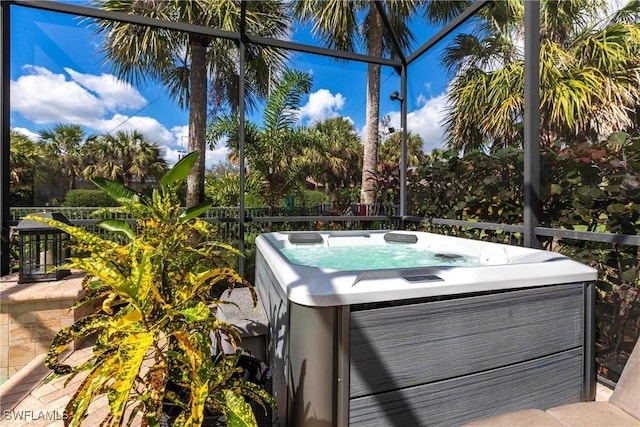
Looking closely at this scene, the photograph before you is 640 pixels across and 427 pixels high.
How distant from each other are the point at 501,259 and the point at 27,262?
3545 millimetres

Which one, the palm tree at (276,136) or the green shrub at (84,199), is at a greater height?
the palm tree at (276,136)

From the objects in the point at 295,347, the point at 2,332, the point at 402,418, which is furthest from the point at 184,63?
the point at 402,418

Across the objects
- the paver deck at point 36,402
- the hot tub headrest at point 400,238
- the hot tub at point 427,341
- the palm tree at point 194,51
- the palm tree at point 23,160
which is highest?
the palm tree at point 194,51

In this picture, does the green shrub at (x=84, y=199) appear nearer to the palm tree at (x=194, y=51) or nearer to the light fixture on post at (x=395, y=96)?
the palm tree at (x=194, y=51)

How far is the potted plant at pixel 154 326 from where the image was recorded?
92 cm

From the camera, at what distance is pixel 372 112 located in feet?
19.6

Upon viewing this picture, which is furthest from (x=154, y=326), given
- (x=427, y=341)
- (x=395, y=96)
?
(x=395, y=96)

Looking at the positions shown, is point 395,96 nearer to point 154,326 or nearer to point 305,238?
point 305,238

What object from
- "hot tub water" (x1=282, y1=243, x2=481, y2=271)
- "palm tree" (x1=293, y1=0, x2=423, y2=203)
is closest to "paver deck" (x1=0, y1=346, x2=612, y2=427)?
"hot tub water" (x1=282, y1=243, x2=481, y2=271)

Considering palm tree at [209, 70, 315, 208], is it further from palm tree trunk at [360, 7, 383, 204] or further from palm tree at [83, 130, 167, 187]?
palm tree at [83, 130, 167, 187]

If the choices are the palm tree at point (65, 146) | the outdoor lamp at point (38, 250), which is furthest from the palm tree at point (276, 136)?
the palm tree at point (65, 146)

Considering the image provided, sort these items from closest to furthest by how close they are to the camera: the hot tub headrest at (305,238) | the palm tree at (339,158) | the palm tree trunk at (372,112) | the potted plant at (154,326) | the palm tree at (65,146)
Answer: the potted plant at (154,326), the hot tub headrest at (305,238), the palm tree at (65,146), the palm tree trunk at (372,112), the palm tree at (339,158)

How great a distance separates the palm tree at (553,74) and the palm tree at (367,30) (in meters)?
1.69

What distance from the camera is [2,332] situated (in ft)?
7.36
